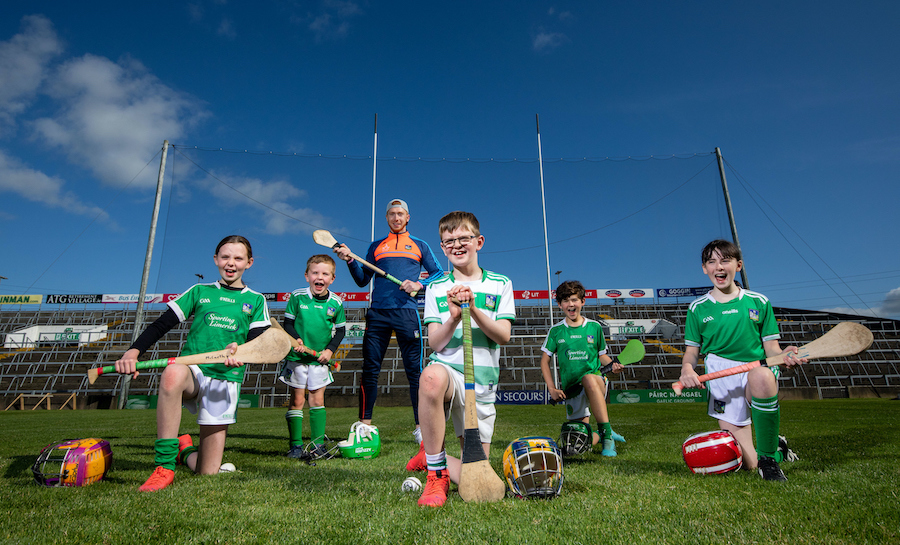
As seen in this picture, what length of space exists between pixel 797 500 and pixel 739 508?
1.17 feet

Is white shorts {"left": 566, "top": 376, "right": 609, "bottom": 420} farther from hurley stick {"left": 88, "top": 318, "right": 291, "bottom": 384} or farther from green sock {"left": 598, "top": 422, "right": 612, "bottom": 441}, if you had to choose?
hurley stick {"left": 88, "top": 318, "right": 291, "bottom": 384}

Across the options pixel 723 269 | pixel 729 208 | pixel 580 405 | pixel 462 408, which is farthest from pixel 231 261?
pixel 729 208

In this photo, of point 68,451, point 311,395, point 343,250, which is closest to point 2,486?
point 68,451

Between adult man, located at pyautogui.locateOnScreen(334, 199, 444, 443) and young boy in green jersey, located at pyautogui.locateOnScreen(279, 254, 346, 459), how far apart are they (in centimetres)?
32

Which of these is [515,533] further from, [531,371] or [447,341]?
[531,371]

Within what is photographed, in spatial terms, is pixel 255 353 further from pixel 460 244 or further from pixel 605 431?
pixel 605 431

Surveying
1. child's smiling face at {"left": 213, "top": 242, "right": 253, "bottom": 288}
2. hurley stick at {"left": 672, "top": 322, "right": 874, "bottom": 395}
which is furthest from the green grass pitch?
child's smiling face at {"left": 213, "top": 242, "right": 253, "bottom": 288}

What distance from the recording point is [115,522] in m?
1.96

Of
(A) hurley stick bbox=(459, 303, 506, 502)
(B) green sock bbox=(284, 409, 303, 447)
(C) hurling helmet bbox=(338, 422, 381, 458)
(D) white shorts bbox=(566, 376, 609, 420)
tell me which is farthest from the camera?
(D) white shorts bbox=(566, 376, 609, 420)

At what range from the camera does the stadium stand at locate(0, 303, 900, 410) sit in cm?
1612

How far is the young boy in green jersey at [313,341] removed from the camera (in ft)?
14.2

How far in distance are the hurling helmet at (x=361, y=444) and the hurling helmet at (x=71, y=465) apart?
5.62 ft

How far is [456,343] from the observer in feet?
8.39

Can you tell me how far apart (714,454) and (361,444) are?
2727 millimetres
